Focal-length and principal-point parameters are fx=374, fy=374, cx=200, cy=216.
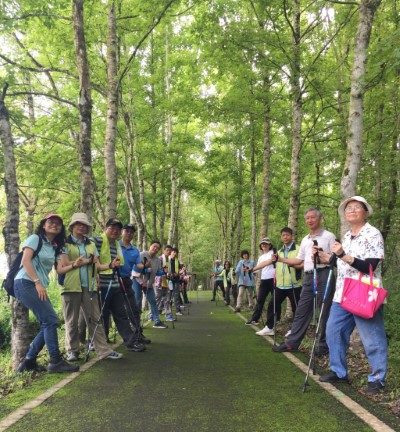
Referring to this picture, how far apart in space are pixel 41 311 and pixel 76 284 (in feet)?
2.50

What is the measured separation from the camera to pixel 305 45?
9.34 m

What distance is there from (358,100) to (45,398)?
6302mm

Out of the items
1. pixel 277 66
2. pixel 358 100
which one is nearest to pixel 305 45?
pixel 277 66

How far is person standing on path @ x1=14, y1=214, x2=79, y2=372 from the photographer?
4973 mm

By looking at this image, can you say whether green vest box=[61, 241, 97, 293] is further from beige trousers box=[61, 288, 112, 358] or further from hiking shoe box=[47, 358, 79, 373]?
hiking shoe box=[47, 358, 79, 373]

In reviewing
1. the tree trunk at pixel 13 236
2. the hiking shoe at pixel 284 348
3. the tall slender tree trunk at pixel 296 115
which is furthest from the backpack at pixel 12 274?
the tall slender tree trunk at pixel 296 115

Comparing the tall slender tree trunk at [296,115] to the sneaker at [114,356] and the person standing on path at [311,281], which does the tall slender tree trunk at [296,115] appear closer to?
the person standing on path at [311,281]

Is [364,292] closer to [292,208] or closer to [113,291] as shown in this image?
[113,291]

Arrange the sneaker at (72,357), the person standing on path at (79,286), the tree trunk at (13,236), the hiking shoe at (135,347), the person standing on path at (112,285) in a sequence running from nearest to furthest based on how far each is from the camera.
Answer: the person standing on path at (79,286)
the sneaker at (72,357)
the tree trunk at (13,236)
the person standing on path at (112,285)
the hiking shoe at (135,347)

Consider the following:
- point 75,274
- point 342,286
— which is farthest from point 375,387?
point 75,274

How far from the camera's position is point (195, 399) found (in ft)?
13.8

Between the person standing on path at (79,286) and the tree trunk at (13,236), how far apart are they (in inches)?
41.3

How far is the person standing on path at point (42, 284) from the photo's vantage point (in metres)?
4.97

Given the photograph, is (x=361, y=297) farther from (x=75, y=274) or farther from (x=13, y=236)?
(x=13, y=236)
